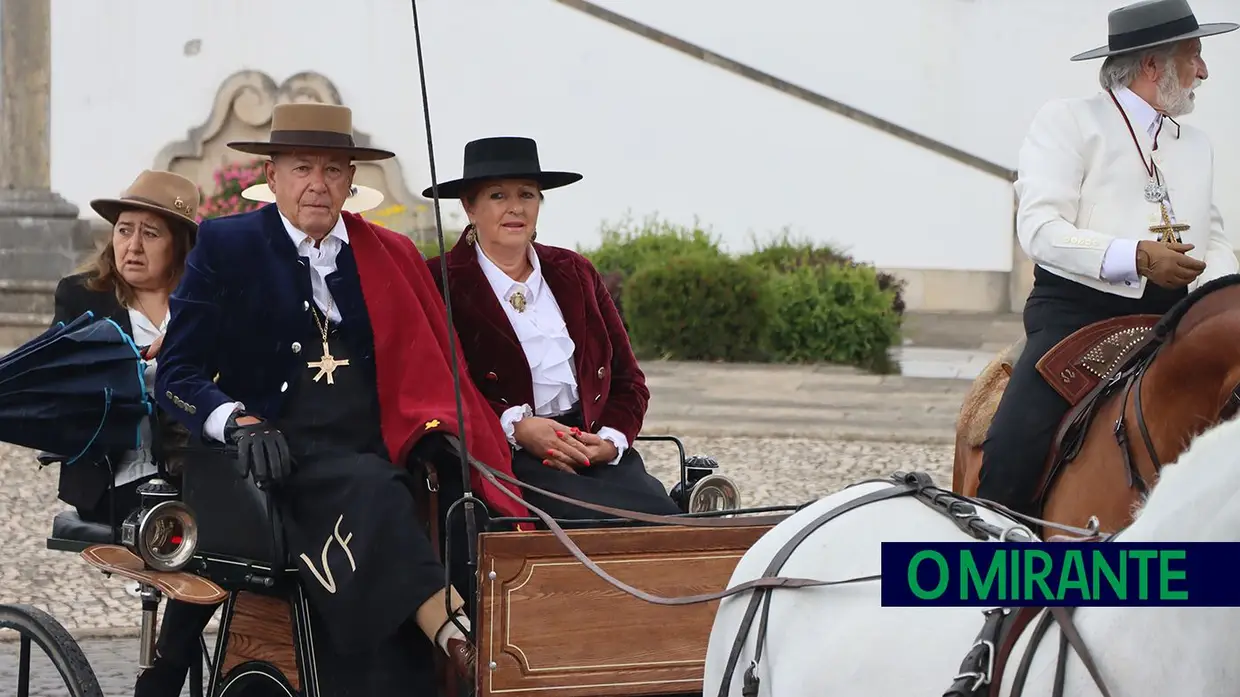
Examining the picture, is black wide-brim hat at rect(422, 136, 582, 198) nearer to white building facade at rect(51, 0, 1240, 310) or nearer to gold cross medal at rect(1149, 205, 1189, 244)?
gold cross medal at rect(1149, 205, 1189, 244)

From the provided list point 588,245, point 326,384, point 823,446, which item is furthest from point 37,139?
point 326,384

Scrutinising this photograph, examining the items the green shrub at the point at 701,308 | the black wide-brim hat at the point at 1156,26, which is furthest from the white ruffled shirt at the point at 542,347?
the green shrub at the point at 701,308

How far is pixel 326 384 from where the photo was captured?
412cm

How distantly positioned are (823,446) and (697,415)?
132cm

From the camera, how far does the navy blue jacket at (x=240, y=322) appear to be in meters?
4.08

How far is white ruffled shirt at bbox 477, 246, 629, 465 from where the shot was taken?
447 cm

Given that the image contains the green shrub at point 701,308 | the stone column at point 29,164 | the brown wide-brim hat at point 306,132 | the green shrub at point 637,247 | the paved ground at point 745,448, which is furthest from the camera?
the stone column at point 29,164

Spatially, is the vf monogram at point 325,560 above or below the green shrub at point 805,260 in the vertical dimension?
below

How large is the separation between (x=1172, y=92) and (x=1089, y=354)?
28.3 inches

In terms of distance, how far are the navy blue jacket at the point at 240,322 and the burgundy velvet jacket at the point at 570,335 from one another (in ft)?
1.30

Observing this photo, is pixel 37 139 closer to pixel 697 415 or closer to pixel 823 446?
pixel 697 415

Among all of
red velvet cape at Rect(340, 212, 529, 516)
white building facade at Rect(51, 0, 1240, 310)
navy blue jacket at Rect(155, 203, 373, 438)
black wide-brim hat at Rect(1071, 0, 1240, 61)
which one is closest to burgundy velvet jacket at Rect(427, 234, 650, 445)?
red velvet cape at Rect(340, 212, 529, 516)

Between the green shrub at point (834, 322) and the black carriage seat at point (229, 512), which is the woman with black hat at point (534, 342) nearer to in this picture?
the black carriage seat at point (229, 512)

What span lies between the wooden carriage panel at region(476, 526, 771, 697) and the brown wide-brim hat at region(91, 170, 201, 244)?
1.76m
